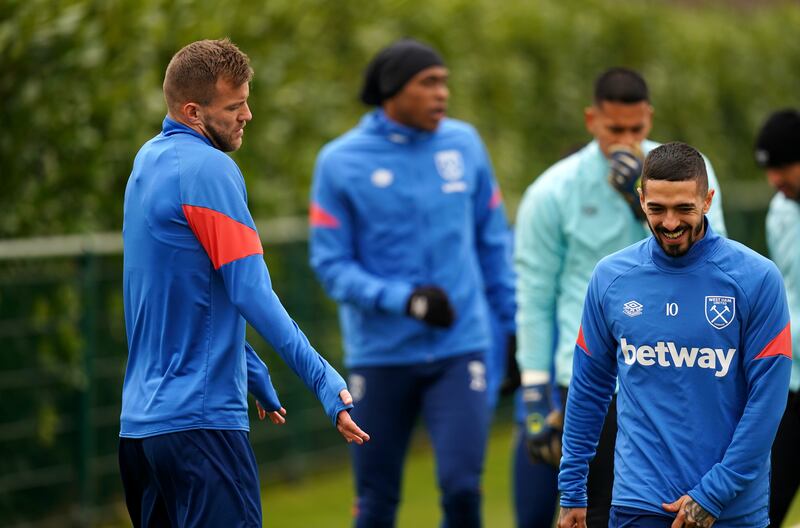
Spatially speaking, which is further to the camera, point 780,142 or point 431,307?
point 431,307

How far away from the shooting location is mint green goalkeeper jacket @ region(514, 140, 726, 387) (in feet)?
19.6

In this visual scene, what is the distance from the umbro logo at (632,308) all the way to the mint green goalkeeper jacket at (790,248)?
1.77 meters

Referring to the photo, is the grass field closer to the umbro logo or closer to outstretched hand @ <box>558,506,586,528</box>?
outstretched hand @ <box>558,506,586,528</box>

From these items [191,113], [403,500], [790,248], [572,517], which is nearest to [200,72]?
[191,113]

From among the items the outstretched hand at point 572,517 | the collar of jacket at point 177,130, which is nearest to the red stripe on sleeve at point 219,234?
the collar of jacket at point 177,130

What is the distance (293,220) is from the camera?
34.1 ft

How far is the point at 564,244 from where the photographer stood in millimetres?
6117

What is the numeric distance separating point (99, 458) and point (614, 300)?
199 inches

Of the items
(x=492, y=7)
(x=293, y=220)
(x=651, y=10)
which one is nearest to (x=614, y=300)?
(x=293, y=220)

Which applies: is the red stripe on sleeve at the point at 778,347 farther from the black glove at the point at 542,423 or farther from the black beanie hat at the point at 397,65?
the black beanie hat at the point at 397,65

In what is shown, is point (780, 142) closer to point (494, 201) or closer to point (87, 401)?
point (494, 201)

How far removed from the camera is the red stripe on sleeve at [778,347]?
14.1 ft

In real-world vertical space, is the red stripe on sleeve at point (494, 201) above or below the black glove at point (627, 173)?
below

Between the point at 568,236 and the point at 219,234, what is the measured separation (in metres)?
2.08
